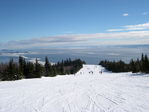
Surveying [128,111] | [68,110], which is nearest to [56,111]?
[68,110]

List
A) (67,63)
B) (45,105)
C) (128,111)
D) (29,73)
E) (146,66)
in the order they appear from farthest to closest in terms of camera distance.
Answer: (67,63) → (29,73) → (146,66) → (45,105) → (128,111)

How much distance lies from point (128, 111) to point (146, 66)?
131ft

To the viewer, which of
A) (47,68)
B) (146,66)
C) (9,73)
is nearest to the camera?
(9,73)

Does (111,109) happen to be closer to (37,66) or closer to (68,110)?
(68,110)

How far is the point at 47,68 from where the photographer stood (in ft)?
196

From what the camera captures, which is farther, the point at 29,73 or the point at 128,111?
the point at 29,73

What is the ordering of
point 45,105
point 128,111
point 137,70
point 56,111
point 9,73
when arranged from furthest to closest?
1. point 137,70
2. point 9,73
3. point 45,105
4. point 56,111
5. point 128,111

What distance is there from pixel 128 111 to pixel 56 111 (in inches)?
142

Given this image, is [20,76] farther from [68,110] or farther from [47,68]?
[68,110]

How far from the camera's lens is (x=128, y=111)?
774cm

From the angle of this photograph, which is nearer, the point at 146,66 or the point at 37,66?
the point at 146,66

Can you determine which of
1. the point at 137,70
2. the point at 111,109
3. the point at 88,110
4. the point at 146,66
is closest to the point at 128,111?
the point at 111,109

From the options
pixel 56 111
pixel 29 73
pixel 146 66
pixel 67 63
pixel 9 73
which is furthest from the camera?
pixel 67 63

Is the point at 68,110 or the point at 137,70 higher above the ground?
the point at 68,110
